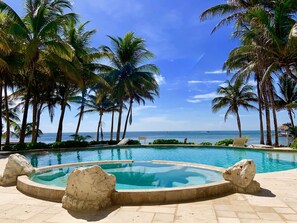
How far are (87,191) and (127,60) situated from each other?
18386 millimetres

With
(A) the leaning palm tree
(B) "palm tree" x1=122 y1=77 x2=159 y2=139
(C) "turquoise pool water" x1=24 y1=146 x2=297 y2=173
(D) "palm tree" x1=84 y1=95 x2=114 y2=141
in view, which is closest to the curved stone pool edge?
(C) "turquoise pool water" x1=24 y1=146 x2=297 y2=173

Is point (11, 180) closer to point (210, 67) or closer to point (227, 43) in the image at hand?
point (227, 43)

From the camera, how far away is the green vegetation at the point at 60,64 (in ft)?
45.0

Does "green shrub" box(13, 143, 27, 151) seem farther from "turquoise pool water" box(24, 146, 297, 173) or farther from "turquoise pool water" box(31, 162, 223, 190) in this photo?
"turquoise pool water" box(31, 162, 223, 190)

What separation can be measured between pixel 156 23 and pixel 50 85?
32.6ft

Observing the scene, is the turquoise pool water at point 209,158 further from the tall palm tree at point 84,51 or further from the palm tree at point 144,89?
the palm tree at point 144,89

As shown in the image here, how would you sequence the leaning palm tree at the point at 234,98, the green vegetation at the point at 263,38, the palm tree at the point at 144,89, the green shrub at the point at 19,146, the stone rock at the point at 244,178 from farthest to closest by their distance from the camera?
1. the leaning palm tree at the point at 234,98
2. the palm tree at the point at 144,89
3. the green shrub at the point at 19,146
4. the green vegetation at the point at 263,38
5. the stone rock at the point at 244,178

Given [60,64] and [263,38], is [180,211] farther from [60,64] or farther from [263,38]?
[263,38]

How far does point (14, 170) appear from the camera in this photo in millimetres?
5602

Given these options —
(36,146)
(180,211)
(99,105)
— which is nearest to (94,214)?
(180,211)

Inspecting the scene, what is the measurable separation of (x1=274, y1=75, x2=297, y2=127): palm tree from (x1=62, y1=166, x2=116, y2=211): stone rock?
22.0 meters

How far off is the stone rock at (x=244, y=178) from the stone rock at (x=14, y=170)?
15.9 ft

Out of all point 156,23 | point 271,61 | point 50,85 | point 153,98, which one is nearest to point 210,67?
point 153,98

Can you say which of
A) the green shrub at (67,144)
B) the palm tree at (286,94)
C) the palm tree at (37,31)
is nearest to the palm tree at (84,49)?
the palm tree at (37,31)
